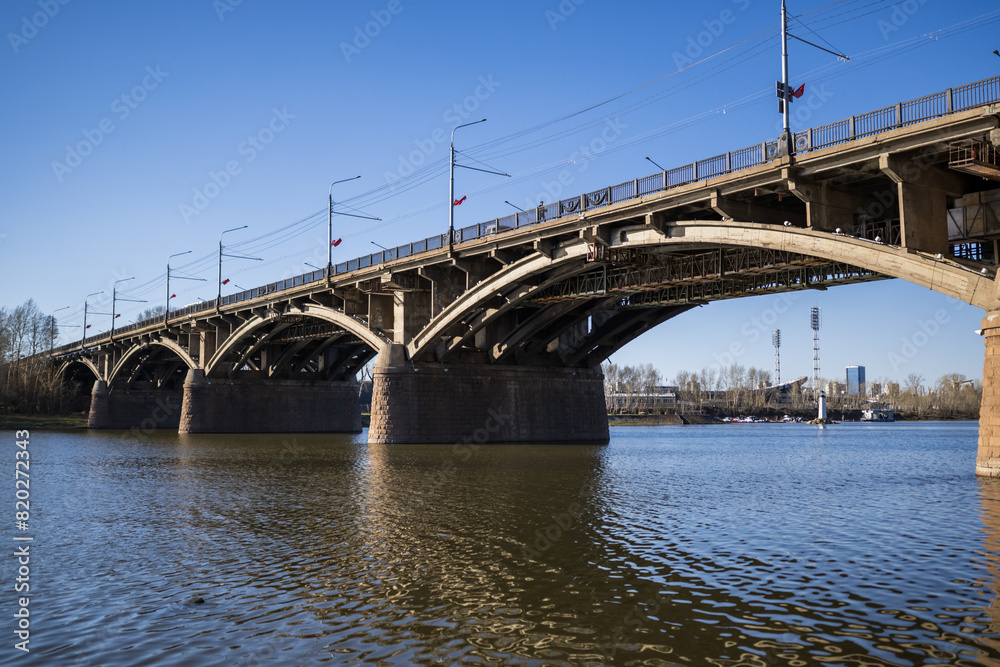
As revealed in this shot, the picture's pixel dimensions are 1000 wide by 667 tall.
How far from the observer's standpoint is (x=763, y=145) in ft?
87.8

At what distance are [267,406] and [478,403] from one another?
31.7m

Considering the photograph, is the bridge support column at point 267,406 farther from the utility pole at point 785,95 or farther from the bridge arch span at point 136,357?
the utility pole at point 785,95

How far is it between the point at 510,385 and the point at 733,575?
3776 centimetres

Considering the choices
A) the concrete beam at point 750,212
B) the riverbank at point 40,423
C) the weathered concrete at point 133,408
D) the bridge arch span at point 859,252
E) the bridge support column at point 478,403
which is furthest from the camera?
the weathered concrete at point 133,408

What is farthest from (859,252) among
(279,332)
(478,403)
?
(279,332)

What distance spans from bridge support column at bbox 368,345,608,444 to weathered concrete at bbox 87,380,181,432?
5433 cm

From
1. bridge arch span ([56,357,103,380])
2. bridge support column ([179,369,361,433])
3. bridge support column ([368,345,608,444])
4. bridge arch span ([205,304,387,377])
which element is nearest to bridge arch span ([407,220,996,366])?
bridge support column ([368,345,608,444])

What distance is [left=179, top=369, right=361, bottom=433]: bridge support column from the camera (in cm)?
7050

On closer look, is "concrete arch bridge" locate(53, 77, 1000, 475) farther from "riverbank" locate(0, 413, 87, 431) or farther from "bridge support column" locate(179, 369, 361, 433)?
"riverbank" locate(0, 413, 87, 431)

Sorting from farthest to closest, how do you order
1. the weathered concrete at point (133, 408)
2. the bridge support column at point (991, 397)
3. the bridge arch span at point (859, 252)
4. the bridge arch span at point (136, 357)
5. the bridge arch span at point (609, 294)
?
the weathered concrete at point (133, 408), the bridge arch span at point (136, 357), the bridge arch span at point (609, 294), the bridge arch span at point (859, 252), the bridge support column at point (991, 397)

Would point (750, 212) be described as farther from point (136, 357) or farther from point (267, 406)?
point (136, 357)

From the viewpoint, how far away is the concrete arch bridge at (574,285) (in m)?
23.3

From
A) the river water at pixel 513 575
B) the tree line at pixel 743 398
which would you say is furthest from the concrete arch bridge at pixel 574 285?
the tree line at pixel 743 398

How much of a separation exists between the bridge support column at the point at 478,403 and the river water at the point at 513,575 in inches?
857
